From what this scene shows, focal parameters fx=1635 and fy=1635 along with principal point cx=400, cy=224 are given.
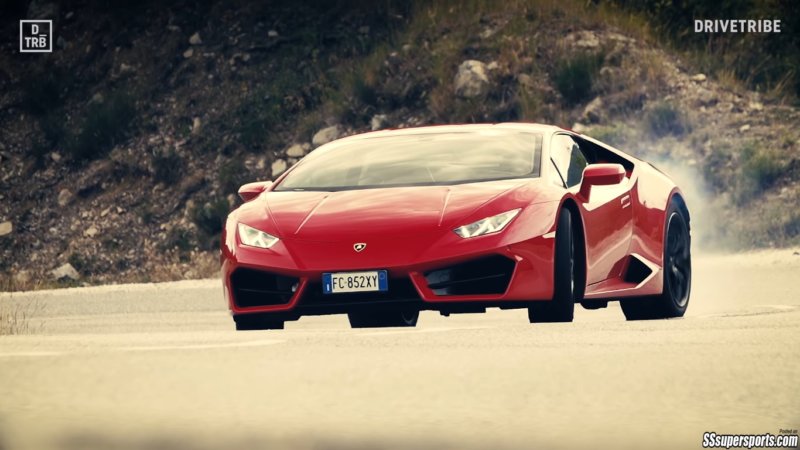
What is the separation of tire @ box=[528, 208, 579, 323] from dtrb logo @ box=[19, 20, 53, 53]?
26.5 meters

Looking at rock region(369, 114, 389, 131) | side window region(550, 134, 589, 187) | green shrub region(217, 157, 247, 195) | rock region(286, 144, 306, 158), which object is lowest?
green shrub region(217, 157, 247, 195)

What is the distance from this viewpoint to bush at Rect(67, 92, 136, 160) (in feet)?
Answer: 103

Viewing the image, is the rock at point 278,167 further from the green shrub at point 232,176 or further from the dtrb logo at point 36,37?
the dtrb logo at point 36,37

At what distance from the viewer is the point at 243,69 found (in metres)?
31.8

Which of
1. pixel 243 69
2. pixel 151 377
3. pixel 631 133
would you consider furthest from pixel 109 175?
pixel 151 377

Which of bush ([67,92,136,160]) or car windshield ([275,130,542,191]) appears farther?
bush ([67,92,136,160])

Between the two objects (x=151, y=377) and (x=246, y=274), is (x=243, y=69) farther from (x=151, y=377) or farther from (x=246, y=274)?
(x=151, y=377)

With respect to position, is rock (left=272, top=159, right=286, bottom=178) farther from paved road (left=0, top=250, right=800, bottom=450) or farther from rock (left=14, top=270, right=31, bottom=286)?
paved road (left=0, top=250, right=800, bottom=450)

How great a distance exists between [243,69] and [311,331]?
69.2ft

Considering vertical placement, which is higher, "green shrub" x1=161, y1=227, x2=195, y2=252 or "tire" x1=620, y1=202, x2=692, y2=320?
"tire" x1=620, y1=202, x2=692, y2=320

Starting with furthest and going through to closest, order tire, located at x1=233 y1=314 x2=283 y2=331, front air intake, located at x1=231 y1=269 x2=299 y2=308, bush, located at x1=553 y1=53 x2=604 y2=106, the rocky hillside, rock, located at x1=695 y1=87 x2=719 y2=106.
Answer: bush, located at x1=553 y1=53 x2=604 y2=106 → rock, located at x1=695 y1=87 x2=719 y2=106 → the rocky hillside → tire, located at x1=233 y1=314 x2=283 y2=331 → front air intake, located at x1=231 y1=269 x2=299 y2=308

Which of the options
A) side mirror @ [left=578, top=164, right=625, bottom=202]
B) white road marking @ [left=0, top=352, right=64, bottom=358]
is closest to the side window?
side mirror @ [left=578, top=164, right=625, bottom=202]

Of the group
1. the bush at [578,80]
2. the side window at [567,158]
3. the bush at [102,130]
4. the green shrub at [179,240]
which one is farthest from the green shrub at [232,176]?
the side window at [567,158]

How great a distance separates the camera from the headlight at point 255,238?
1009cm
